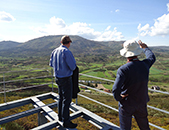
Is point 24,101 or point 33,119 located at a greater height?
point 24,101

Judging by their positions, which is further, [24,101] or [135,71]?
[24,101]

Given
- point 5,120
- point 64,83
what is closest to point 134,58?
point 64,83

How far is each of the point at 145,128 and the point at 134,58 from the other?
931 mm

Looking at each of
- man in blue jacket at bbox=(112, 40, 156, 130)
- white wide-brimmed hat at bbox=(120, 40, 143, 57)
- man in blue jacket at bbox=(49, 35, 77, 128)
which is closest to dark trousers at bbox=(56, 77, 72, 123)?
man in blue jacket at bbox=(49, 35, 77, 128)

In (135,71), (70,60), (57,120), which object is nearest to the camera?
(135,71)

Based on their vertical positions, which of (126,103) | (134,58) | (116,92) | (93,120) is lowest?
(93,120)

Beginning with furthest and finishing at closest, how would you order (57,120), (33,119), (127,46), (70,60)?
(33,119) → (57,120) → (70,60) → (127,46)

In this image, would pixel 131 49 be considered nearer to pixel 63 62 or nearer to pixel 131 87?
pixel 131 87

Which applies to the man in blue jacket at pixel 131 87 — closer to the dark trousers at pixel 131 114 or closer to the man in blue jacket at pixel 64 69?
the dark trousers at pixel 131 114

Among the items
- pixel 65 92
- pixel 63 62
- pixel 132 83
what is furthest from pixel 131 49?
pixel 65 92

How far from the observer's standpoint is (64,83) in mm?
2273

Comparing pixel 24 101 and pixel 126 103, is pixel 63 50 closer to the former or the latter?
pixel 126 103

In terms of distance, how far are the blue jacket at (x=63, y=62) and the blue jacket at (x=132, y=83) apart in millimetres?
983

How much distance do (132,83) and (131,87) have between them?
0.05 metres
